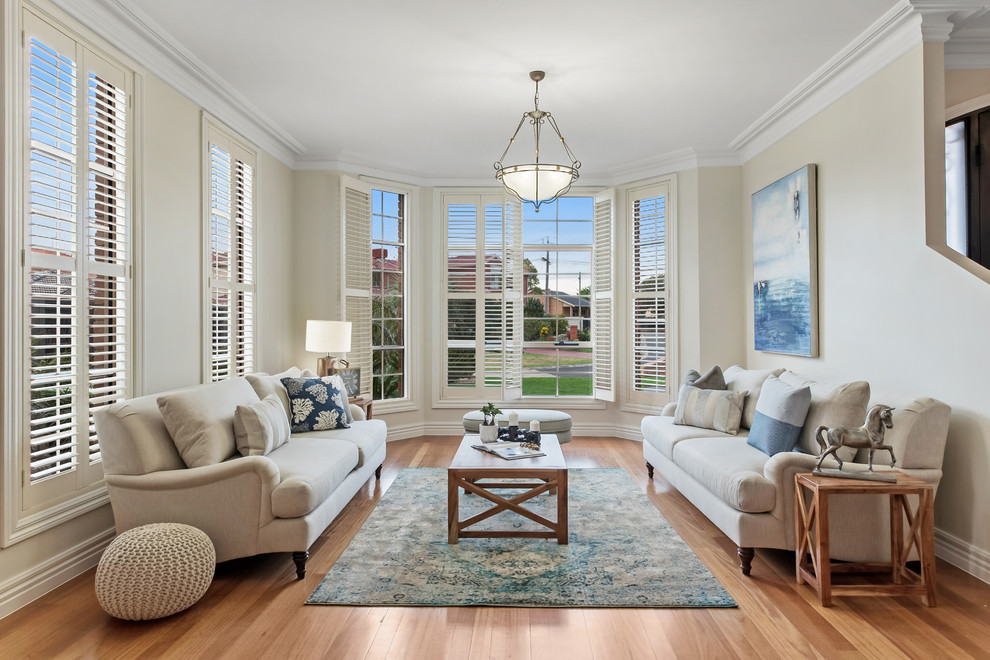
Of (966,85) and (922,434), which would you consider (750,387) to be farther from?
(966,85)

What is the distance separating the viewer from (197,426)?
3.02 metres

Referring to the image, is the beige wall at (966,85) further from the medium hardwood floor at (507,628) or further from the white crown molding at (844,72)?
the medium hardwood floor at (507,628)

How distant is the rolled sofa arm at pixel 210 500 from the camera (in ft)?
9.16

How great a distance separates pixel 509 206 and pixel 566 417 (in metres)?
2.65

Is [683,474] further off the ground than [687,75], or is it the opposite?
[687,75]

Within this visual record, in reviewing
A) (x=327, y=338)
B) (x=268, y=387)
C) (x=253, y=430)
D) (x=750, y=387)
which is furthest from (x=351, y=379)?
(x=750, y=387)

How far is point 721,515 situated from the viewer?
315 centimetres

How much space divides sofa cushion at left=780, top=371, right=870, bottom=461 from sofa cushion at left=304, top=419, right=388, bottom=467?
2721mm

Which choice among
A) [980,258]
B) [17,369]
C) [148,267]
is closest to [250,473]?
[17,369]

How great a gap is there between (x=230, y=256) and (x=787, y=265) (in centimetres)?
433

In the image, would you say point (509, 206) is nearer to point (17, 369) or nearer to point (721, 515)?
point (721, 515)

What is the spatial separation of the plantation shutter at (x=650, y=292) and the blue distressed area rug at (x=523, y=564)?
2.35m

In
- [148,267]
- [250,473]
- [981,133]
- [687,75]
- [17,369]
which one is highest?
[687,75]

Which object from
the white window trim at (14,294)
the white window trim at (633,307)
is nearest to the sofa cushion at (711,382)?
the white window trim at (633,307)
